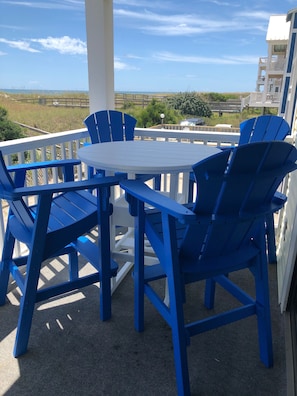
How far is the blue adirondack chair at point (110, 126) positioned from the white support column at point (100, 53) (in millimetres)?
281

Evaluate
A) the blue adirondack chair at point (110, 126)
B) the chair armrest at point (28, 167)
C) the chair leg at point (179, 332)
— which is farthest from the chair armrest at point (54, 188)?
the blue adirondack chair at point (110, 126)

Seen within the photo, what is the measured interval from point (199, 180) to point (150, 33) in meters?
24.2

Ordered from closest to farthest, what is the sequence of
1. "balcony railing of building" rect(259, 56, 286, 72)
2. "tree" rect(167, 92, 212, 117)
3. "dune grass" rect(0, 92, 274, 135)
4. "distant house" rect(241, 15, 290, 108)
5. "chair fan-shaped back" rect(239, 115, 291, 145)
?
1. "chair fan-shaped back" rect(239, 115, 291, 145)
2. "distant house" rect(241, 15, 290, 108)
3. "balcony railing of building" rect(259, 56, 286, 72)
4. "tree" rect(167, 92, 212, 117)
5. "dune grass" rect(0, 92, 274, 135)

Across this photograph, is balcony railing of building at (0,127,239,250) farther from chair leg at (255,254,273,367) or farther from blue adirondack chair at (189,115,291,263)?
chair leg at (255,254,273,367)

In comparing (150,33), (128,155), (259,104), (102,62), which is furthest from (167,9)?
(128,155)

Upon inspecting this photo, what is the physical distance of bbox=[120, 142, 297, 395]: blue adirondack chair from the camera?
1.07 meters

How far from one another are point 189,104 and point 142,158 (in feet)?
28.3

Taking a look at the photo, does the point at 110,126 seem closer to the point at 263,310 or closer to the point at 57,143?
the point at 57,143

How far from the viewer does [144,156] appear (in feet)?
5.62

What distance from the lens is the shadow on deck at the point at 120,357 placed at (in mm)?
1374

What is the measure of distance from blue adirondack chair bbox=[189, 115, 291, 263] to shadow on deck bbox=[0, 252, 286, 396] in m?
0.66

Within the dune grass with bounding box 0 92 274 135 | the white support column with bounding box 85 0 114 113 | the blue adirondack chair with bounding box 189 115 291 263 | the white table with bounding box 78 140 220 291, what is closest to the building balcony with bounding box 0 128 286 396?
the white table with bounding box 78 140 220 291

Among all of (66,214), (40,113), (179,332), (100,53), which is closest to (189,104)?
(40,113)

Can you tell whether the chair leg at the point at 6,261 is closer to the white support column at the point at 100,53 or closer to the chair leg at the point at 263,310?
the chair leg at the point at 263,310
